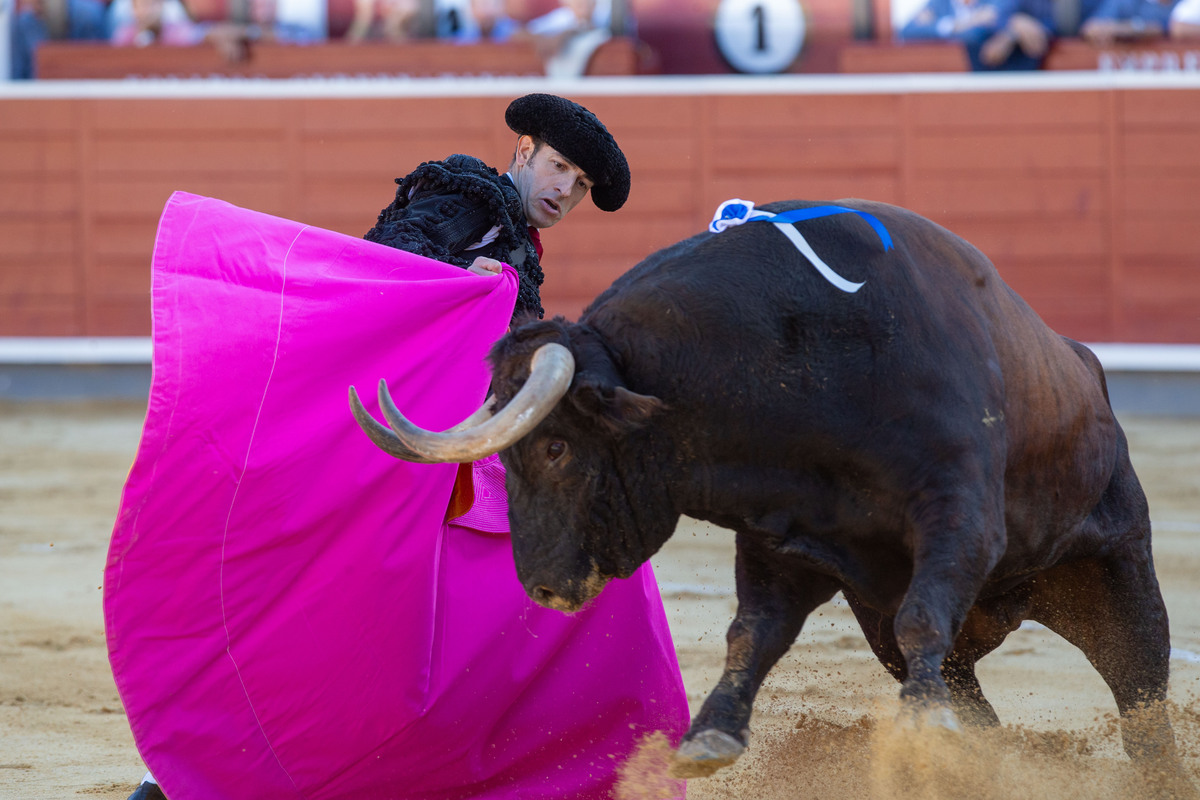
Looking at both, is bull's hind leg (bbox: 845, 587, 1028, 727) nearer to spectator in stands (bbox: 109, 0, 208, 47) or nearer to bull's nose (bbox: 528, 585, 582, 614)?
bull's nose (bbox: 528, 585, 582, 614)

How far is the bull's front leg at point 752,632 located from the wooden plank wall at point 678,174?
6.68m

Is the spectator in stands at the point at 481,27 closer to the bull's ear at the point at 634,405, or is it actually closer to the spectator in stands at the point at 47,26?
the spectator in stands at the point at 47,26

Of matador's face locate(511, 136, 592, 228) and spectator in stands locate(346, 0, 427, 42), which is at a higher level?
spectator in stands locate(346, 0, 427, 42)

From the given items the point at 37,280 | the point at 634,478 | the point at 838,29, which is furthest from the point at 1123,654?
the point at 37,280

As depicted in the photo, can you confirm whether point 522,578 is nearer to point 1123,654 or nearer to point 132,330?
point 1123,654

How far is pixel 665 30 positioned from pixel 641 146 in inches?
41.6

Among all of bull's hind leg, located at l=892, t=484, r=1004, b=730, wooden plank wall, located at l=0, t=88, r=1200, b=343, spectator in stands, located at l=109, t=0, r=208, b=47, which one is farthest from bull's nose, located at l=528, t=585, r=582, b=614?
spectator in stands, located at l=109, t=0, r=208, b=47

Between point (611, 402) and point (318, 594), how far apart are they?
678 millimetres

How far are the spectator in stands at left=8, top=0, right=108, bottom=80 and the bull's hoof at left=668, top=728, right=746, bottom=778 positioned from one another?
28.8 ft

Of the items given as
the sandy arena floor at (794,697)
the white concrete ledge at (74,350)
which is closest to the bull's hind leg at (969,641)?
the sandy arena floor at (794,697)

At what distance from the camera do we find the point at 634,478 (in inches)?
75.5

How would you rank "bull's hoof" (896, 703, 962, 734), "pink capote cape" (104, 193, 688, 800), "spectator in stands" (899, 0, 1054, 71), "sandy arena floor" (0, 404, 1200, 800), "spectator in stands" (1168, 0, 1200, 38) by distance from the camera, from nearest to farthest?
"bull's hoof" (896, 703, 962, 734), "pink capote cape" (104, 193, 688, 800), "sandy arena floor" (0, 404, 1200, 800), "spectator in stands" (1168, 0, 1200, 38), "spectator in stands" (899, 0, 1054, 71)

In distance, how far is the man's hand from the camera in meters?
2.45

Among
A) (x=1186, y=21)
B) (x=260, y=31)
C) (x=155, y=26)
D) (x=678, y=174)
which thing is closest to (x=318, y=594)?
(x=678, y=174)
